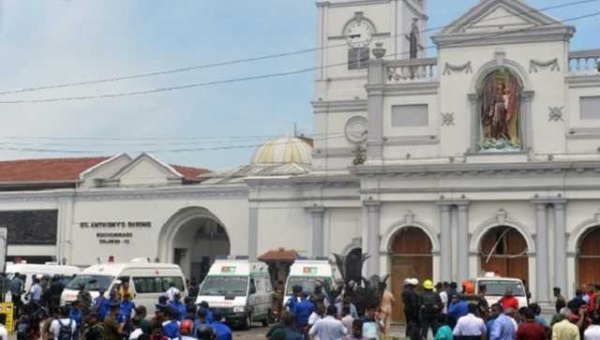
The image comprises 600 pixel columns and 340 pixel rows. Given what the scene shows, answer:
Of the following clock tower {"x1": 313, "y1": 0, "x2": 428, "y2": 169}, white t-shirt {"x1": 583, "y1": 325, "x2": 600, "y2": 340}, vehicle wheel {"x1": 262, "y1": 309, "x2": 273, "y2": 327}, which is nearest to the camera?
white t-shirt {"x1": 583, "y1": 325, "x2": 600, "y2": 340}

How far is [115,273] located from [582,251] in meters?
18.8

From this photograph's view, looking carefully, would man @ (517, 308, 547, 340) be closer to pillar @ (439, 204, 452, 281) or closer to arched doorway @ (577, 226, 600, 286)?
arched doorway @ (577, 226, 600, 286)

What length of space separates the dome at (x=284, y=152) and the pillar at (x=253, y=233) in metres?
5.11

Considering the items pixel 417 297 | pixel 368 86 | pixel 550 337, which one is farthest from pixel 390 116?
pixel 550 337

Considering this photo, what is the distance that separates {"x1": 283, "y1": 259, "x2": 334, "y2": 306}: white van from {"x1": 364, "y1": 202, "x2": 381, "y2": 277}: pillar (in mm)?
6401

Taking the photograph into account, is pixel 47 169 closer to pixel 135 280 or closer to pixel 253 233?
pixel 253 233

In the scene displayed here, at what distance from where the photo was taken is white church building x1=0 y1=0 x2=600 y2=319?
126 ft

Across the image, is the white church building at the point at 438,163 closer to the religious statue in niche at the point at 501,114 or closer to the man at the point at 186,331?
the religious statue in niche at the point at 501,114

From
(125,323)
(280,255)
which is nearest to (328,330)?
(125,323)

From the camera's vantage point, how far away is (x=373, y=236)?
40750 mm

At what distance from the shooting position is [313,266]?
112ft

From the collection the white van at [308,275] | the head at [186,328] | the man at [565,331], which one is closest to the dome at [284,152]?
the white van at [308,275]

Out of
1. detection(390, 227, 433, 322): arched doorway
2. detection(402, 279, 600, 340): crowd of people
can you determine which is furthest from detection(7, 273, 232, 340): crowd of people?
detection(390, 227, 433, 322): arched doorway

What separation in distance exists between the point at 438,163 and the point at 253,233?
1058cm
